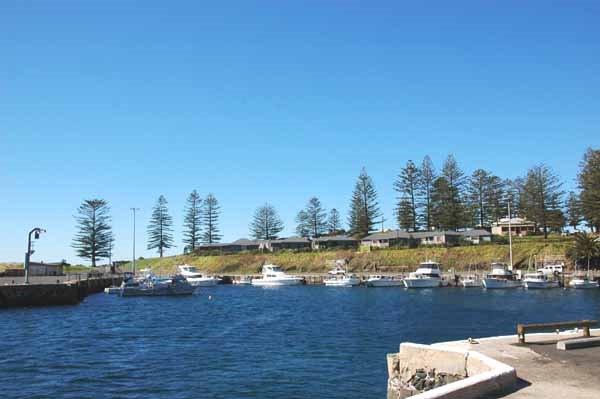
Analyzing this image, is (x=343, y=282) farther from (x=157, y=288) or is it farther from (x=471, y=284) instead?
(x=157, y=288)

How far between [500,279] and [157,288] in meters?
43.4

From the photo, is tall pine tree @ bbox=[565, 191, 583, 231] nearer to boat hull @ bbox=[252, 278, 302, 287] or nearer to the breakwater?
boat hull @ bbox=[252, 278, 302, 287]

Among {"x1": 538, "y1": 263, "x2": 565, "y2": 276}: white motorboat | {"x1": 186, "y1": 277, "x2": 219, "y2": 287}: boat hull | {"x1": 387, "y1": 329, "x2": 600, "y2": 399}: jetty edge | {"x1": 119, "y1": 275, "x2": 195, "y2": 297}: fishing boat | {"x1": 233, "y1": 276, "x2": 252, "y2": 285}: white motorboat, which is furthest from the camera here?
{"x1": 233, "y1": 276, "x2": 252, "y2": 285}: white motorboat

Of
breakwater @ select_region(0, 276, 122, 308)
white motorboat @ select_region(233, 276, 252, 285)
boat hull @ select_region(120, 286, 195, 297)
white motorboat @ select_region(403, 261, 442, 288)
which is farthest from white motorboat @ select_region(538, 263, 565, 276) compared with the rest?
breakwater @ select_region(0, 276, 122, 308)

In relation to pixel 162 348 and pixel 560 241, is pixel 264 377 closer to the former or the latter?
pixel 162 348

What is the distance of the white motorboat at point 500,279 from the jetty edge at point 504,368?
51310 mm

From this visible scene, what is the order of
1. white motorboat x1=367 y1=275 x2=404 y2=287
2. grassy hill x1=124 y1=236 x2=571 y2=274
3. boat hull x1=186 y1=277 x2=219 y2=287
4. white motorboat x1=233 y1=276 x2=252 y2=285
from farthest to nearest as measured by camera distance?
white motorboat x1=233 y1=276 x2=252 y2=285 < boat hull x1=186 y1=277 x2=219 y2=287 < grassy hill x1=124 y1=236 x2=571 y2=274 < white motorboat x1=367 y1=275 x2=404 y2=287

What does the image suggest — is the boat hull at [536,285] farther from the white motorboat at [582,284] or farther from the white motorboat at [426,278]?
the white motorboat at [426,278]

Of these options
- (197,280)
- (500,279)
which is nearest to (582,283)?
(500,279)

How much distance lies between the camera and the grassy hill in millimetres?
79625

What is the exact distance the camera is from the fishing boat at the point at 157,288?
63.3 metres

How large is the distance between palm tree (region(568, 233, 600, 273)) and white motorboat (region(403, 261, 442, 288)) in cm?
1843

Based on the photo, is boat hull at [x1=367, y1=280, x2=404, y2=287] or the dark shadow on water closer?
the dark shadow on water

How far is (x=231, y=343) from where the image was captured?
26.5 metres
